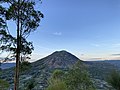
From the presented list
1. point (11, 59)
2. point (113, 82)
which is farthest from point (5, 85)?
point (113, 82)

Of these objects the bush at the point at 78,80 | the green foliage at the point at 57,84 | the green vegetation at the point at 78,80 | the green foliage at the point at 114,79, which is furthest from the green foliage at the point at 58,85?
the green foliage at the point at 114,79

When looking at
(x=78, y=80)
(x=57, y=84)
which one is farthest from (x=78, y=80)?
(x=57, y=84)

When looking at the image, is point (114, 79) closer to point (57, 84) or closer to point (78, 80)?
point (78, 80)

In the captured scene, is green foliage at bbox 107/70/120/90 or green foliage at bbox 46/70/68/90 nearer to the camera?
green foliage at bbox 46/70/68/90

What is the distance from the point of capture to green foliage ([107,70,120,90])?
58.5 meters

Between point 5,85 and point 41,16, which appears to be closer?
point 41,16

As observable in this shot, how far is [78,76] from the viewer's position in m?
48.3

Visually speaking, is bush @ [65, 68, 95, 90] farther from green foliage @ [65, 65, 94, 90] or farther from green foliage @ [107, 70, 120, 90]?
green foliage @ [107, 70, 120, 90]

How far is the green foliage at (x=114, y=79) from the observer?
192ft

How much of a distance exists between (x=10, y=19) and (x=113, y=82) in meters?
42.7

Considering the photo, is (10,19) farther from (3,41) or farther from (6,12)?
(3,41)

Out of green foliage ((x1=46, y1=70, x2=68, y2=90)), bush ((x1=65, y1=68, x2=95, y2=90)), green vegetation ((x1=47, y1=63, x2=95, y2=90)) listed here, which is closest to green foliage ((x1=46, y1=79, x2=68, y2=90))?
green foliage ((x1=46, y1=70, x2=68, y2=90))

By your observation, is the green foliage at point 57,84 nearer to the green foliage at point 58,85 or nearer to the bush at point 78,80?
the green foliage at point 58,85

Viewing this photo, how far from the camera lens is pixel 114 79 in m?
59.2
